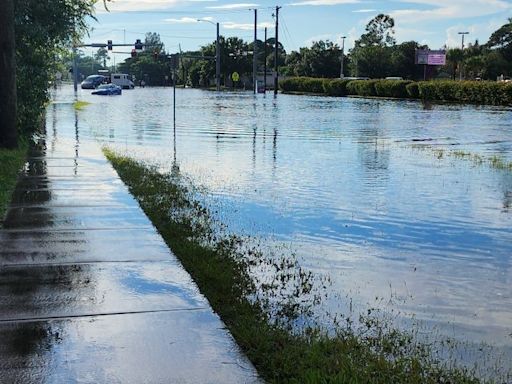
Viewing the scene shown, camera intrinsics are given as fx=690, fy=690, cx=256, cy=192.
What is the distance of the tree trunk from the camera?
15.1 m

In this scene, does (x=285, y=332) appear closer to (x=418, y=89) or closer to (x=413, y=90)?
(x=418, y=89)

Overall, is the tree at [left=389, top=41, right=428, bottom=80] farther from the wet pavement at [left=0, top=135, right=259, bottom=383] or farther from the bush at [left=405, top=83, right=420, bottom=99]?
the wet pavement at [left=0, top=135, right=259, bottom=383]

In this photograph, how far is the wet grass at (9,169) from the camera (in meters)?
10.2

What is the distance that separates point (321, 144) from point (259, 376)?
1763 centimetres

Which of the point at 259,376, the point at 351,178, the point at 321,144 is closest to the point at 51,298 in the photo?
the point at 259,376

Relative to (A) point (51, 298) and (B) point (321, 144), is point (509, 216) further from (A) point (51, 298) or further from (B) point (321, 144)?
(B) point (321, 144)

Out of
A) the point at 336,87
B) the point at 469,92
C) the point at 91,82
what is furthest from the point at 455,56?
the point at 91,82

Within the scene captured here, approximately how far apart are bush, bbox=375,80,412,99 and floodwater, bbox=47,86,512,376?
46.8m

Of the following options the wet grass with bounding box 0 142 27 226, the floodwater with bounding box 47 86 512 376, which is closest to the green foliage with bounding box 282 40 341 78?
the floodwater with bounding box 47 86 512 376

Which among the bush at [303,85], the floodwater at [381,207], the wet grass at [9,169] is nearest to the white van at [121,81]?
the bush at [303,85]

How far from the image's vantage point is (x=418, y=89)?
68.1 meters

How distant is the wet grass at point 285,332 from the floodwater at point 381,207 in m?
0.52

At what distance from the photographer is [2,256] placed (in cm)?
711

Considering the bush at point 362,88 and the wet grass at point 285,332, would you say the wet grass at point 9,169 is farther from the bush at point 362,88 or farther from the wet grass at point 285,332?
the bush at point 362,88
